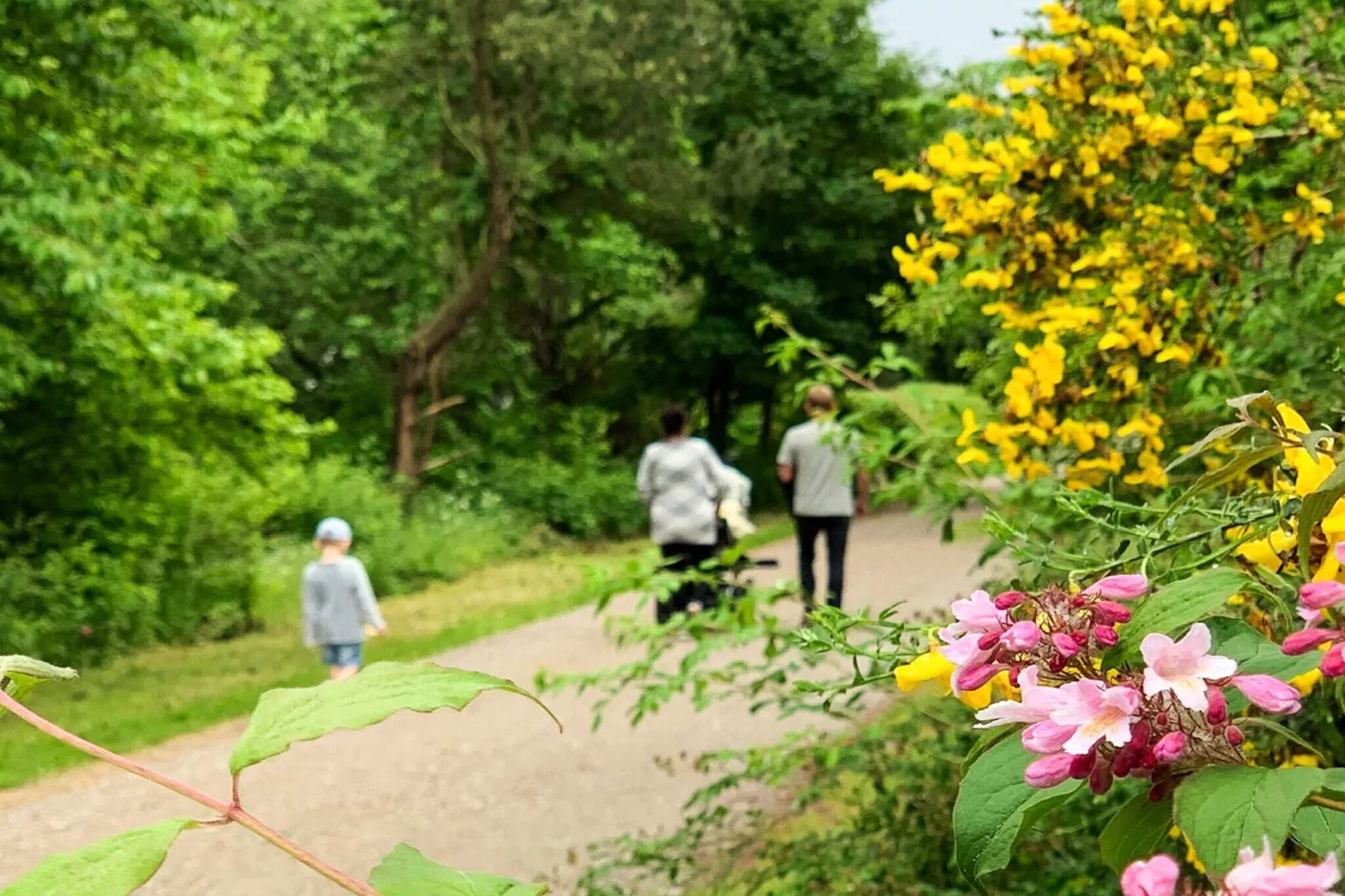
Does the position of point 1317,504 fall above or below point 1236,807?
above

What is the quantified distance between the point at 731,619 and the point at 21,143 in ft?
17.3

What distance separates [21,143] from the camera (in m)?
5.96

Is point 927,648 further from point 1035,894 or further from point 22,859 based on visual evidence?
point 1035,894

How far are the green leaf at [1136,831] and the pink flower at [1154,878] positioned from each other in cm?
16

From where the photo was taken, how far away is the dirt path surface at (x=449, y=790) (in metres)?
2.88

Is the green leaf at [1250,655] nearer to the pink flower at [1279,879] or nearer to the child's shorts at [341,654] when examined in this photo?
the pink flower at [1279,879]

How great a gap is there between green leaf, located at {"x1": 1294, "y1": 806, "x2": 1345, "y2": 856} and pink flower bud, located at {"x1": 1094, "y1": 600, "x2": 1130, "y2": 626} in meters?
0.12

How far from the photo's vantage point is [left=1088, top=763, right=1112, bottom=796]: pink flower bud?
56 cm

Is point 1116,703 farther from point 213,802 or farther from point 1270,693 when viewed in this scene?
point 213,802

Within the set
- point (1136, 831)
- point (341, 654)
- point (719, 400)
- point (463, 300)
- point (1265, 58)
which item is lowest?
point (341, 654)

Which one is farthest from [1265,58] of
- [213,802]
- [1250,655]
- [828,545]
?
[828,545]

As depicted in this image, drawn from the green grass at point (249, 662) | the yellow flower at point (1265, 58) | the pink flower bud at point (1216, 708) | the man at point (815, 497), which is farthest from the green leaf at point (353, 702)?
the man at point (815, 497)

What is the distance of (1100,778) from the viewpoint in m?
0.56

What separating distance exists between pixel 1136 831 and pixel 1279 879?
6.9 inches
